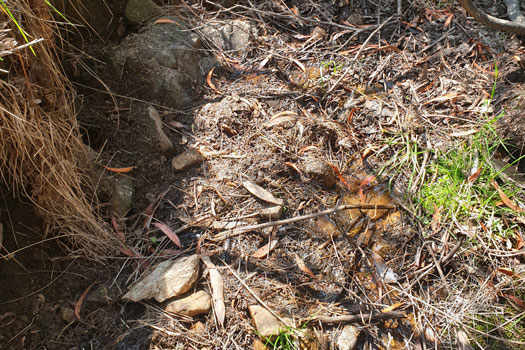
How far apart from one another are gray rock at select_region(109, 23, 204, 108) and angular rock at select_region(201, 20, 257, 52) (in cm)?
21

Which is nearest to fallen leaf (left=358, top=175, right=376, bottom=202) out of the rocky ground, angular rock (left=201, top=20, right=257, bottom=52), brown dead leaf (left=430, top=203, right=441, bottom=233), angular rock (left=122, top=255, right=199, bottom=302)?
the rocky ground

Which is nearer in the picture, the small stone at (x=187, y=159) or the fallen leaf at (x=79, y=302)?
the fallen leaf at (x=79, y=302)

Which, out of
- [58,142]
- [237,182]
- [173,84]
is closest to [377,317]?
[237,182]

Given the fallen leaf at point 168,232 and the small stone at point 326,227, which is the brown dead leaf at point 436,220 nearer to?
the small stone at point 326,227

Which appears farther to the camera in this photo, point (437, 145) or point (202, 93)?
point (202, 93)

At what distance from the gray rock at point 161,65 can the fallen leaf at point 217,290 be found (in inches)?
46.0

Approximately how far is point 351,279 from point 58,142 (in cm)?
157

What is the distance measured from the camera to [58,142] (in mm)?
1643

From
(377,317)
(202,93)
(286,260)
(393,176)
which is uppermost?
(202,93)

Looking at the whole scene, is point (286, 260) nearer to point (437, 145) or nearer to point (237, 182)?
point (237, 182)

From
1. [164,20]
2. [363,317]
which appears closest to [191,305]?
[363,317]

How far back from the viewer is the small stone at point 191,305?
65.4 inches

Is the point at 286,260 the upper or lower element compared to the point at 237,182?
lower

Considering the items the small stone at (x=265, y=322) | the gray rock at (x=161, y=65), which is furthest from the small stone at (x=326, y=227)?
the gray rock at (x=161, y=65)
